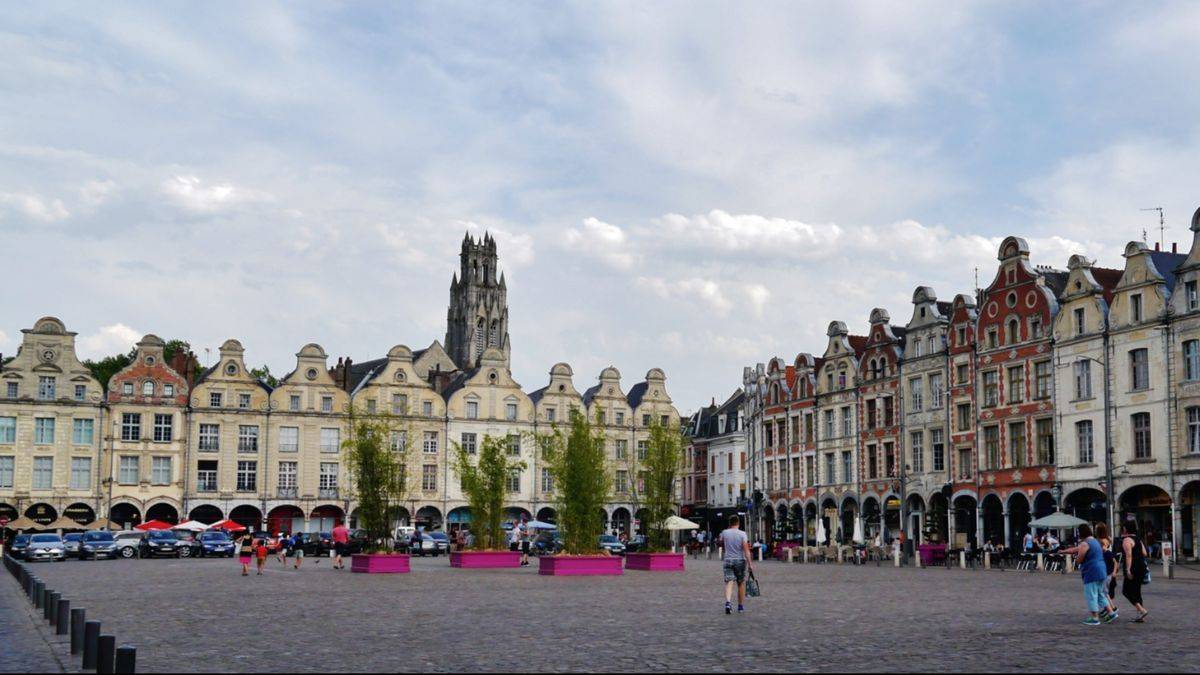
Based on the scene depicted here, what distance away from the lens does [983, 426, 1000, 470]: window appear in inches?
2365

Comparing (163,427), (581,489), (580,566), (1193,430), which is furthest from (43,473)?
(1193,430)

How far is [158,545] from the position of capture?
6094 centimetres

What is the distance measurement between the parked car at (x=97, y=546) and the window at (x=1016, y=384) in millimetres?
40922

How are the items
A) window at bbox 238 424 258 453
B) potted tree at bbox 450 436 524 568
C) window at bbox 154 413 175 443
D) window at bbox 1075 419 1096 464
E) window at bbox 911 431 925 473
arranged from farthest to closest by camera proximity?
1. window at bbox 238 424 258 453
2. window at bbox 154 413 175 443
3. window at bbox 911 431 925 473
4. window at bbox 1075 419 1096 464
5. potted tree at bbox 450 436 524 568

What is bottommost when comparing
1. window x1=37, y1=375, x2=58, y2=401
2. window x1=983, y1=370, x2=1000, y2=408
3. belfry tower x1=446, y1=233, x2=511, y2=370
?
window x1=983, y1=370, x2=1000, y2=408

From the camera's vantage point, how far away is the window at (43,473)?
77.0 metres

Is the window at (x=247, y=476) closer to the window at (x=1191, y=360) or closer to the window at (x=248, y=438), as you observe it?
the window at (x=248, y=438)

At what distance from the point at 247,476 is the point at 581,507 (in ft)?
148

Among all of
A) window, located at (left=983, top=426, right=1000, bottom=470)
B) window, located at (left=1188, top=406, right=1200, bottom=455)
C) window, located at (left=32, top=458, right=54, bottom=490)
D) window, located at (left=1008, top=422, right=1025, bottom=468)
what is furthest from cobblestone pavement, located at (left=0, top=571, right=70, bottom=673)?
window, located at (left=32, top=458, right=54, bottom=490)

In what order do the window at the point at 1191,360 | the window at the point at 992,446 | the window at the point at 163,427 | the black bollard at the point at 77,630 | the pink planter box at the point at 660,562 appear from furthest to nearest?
the window at the point at 163,427, the window at the point at 992,446, the window at the point at 1191,360, the pink planter box at the point at 660,562, the black bollard at the point at 77,630

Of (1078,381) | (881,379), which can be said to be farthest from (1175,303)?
(881,379)

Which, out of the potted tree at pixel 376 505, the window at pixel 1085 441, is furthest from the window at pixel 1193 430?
the potted tree at pixel 376 505

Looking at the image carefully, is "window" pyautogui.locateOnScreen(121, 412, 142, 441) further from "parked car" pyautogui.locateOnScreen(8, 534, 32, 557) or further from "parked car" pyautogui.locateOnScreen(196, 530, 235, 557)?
"parked car" pyautogui.locateOnScreen(8, 534, 32, 557)

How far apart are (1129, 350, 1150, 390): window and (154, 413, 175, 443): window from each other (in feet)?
180
